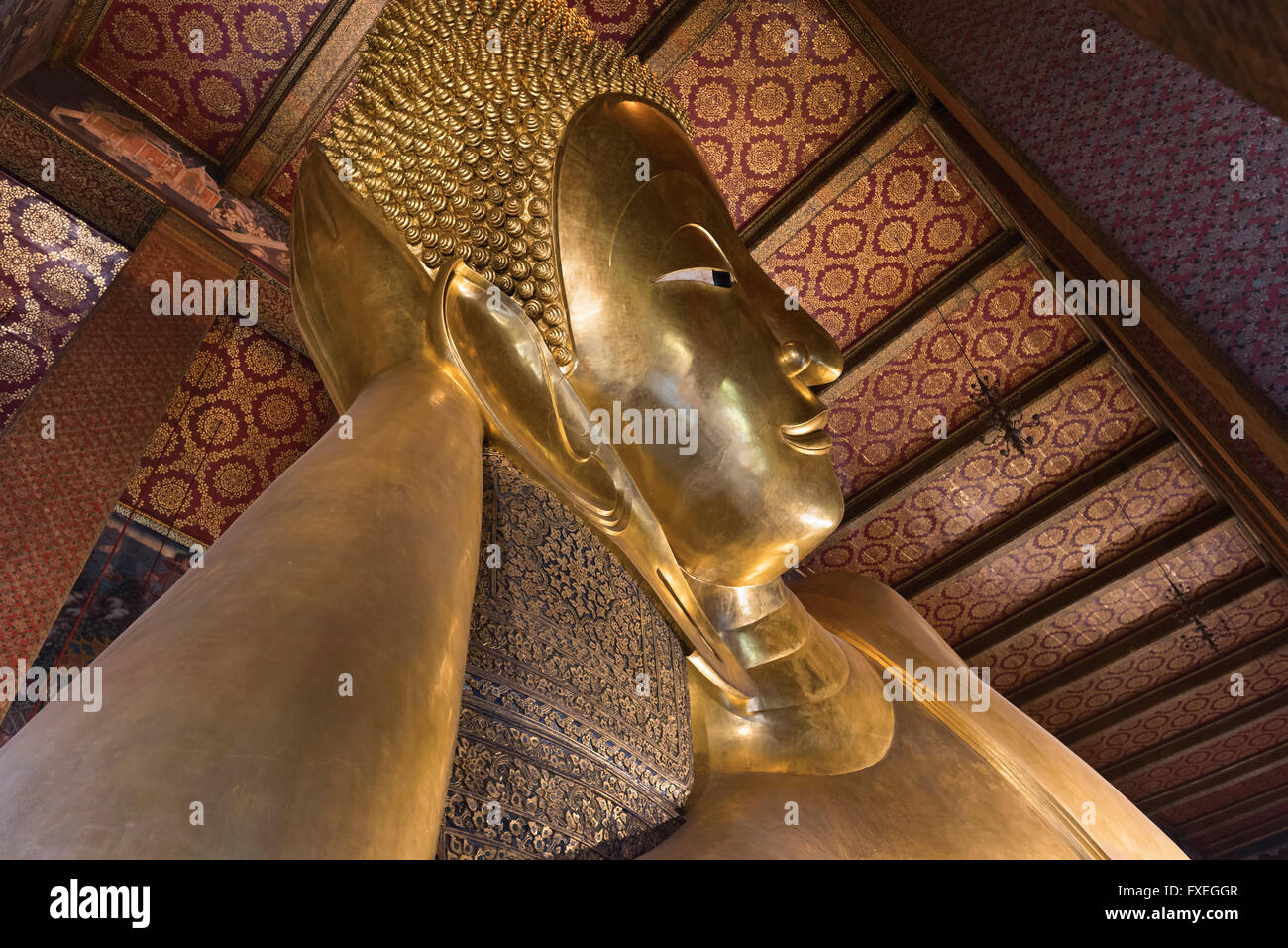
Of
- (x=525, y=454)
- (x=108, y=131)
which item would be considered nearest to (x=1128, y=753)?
(x=525, y=454)

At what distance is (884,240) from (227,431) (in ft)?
9.21

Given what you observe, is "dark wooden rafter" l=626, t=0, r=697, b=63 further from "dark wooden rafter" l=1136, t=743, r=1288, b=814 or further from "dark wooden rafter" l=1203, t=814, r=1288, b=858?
"dark wooden rafter" l=1203, t=814, r=1288, b=858

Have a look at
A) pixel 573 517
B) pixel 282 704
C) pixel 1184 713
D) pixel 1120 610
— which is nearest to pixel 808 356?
pixel 573 517

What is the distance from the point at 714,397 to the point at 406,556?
3.11 feet

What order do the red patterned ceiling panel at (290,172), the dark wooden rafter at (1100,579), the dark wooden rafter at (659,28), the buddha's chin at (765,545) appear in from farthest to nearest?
the dark wooden rafter at (1100,579), the red patterned ceiling panel at (290,172), the dark wooden rafter at (659,28), the buddha's chin at (765,545)

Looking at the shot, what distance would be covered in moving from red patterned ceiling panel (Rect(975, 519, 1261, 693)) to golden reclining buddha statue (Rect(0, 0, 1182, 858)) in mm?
2822

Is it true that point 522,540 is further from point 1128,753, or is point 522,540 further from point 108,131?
point 1128,753

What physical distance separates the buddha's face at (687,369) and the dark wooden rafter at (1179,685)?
13.7ft

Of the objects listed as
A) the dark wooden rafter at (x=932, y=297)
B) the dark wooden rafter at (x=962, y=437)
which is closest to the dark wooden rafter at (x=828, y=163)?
the dark wooden rafter at (x=932, y=297)

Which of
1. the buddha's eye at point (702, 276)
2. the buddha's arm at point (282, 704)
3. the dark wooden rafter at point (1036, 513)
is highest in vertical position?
the dark wooden rafter at point (1036, 513)

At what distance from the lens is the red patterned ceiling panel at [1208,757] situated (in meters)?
5.28

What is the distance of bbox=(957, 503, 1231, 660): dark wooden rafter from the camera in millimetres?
4281

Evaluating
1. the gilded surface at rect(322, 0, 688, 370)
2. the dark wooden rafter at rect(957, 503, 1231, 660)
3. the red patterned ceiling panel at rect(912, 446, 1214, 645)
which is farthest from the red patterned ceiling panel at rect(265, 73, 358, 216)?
the dark wooden rafter at rect(957, 503, 1231, 660)

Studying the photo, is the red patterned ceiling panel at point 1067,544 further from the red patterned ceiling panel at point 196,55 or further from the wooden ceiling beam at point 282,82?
the red patterned ceiling panel at point 196,55
